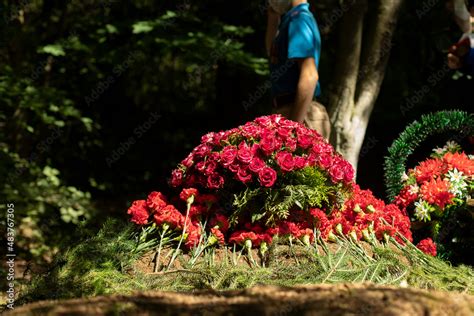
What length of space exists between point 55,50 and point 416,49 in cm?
407

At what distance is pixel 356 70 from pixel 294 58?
8.59ft

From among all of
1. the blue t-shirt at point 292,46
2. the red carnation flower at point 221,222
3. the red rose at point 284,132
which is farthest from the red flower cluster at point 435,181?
the red carnation flower at point 221,222

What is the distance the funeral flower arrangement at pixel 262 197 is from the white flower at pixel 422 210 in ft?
1.13

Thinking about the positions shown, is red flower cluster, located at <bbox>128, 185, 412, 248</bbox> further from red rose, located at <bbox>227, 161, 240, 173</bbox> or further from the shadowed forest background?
the shadowed forest background

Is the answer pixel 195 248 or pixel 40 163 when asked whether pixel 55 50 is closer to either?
pixel 40 163

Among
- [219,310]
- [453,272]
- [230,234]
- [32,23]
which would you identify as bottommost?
[32,23]

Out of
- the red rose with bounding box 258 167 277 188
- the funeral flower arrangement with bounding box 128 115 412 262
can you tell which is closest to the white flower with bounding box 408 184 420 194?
the funeral flower arrangement with bounding box 128 115 412 262

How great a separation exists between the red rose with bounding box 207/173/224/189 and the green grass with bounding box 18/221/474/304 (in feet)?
1.15

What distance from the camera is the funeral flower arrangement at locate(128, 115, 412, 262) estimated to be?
347 centimetres

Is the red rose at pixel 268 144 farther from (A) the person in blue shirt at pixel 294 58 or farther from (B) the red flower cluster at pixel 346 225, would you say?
(A) the person in blue shirt at pixel 294 58

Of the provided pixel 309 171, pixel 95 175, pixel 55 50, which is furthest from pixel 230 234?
pixel 95 175

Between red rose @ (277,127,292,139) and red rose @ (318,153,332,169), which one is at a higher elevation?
red rose @ (277,127,292,139)

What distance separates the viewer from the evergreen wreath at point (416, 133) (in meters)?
4.15

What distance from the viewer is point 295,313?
1863 millimetres
